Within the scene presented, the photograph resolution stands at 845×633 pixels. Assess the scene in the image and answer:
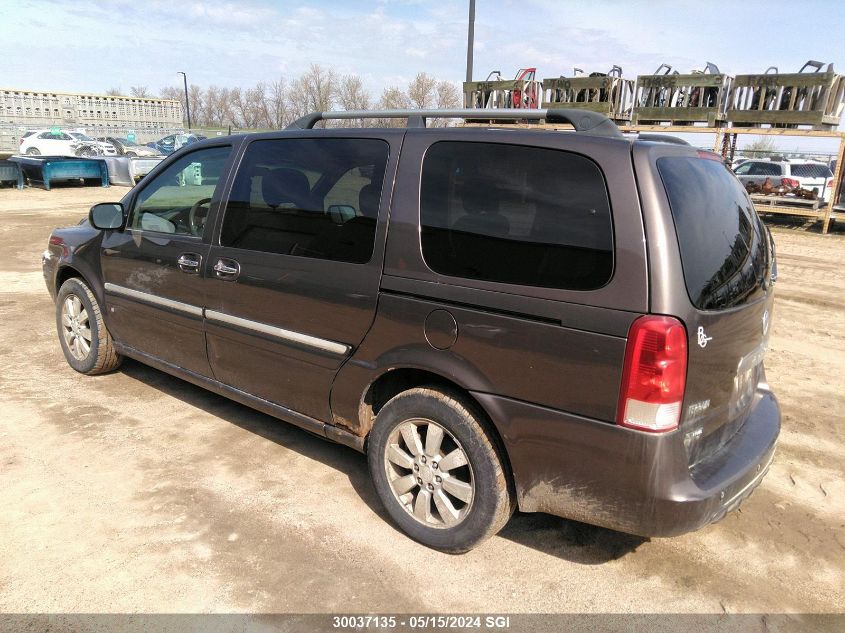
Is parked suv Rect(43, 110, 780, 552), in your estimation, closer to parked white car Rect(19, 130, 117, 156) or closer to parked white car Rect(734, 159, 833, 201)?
parked white car Rect(734, 159, 833, 201)

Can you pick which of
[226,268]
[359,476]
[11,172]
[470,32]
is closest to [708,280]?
[359,476]

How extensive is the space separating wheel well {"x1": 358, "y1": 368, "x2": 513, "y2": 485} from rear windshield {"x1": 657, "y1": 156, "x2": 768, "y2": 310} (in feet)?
3.09

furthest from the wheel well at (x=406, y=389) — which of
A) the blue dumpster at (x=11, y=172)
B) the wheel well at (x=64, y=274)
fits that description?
the blue dumpster at (x=11, y=172)

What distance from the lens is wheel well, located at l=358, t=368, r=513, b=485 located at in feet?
8.53

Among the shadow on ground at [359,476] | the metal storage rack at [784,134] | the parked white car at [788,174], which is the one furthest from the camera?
the parked white car at [788,174]

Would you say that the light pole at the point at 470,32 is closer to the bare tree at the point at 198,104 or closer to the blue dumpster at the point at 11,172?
the blue dumpster at the point at 11,172

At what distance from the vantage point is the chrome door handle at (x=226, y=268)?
3436mm

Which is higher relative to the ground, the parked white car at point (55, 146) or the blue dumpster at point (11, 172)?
the parked white car at point (55, 146)

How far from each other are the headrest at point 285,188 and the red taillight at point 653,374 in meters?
1.86

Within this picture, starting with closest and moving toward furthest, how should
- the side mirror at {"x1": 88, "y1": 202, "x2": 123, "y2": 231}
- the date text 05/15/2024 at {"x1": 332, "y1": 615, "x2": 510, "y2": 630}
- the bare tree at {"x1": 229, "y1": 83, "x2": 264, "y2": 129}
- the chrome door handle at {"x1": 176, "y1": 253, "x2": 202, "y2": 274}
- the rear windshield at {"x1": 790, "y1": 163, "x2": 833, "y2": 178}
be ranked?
the date text 05/15/2024 at {"x1": 332, "y1": 615, "x2": 510, "y2": 630} → the chrome door handle at {"x1": 176, "y1": 253, "x2": 202, "y2": 274} → the side mirror at {"x1": 88, "y1": 202, "x2": 123, "y2": 231} → the rear windshield at {"x1": 790, "y1": 163, "x2": 833, "y2": 178} → the bare tree at {"x1": 229, "y1": 83, "x2": 264, "y2": 129}

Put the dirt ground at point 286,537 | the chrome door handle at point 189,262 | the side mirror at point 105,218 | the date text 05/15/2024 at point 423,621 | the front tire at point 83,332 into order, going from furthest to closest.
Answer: the front tire at point 83,332 → the side mirror at point 105,218 → the chrome door handle at point 189,262 → the dirt ground at point 286,537 → the date text 05/15/2024 at point 423,621

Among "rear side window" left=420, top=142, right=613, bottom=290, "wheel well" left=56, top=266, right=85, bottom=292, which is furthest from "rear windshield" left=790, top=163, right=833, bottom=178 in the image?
"wheel well" left=56, top=266, right=85, bottom=292

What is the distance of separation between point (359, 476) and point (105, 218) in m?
2.44

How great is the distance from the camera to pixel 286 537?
2.92m
